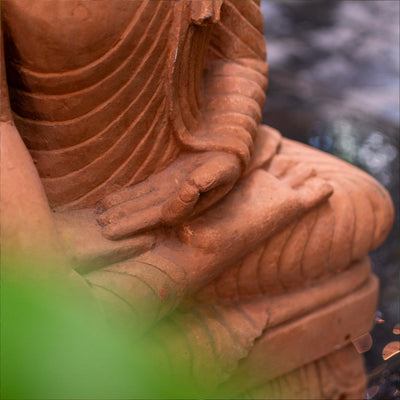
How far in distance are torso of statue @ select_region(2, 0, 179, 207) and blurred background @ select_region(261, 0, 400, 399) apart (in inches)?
64.9

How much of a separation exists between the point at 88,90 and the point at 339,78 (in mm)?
2200

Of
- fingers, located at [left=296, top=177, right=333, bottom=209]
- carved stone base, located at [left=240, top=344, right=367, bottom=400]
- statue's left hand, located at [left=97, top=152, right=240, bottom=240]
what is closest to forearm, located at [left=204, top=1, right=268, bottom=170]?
statue's left hand, located at [left=97, top=152, right=240, bottom=240]

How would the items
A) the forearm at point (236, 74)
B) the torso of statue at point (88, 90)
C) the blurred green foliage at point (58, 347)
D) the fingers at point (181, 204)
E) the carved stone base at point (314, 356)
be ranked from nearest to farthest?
the blurred green foliage at point (58, 347) → the torso of statue at point (88, 90) → the fingers at point (181, 204) → the forearm at point (236, 74) → the carved stone base at point (314, 356)

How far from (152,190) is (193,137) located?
7.8 inches

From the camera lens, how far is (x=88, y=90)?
1397 millimetres

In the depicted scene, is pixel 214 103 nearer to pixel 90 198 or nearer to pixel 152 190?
pixel 152 190

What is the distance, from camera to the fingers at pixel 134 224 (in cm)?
144

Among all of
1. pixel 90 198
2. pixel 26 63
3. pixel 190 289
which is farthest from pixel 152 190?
pixel 26 63

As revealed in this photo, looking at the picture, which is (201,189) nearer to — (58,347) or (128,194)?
(128,194)

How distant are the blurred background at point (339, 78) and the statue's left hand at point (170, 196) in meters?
1.49

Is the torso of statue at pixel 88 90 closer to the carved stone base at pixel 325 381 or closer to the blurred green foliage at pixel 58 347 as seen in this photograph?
the blurred green foliage at pixel 58 347

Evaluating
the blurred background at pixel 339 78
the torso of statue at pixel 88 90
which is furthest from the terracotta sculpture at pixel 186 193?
the blurred background at pixel 339 78

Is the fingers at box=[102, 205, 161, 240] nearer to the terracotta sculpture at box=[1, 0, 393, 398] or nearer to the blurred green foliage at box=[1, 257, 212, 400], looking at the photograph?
the terracotta sculpture at box=[1, 0, 393, 398]

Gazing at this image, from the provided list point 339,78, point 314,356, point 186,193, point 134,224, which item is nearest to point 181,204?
point 186,193
